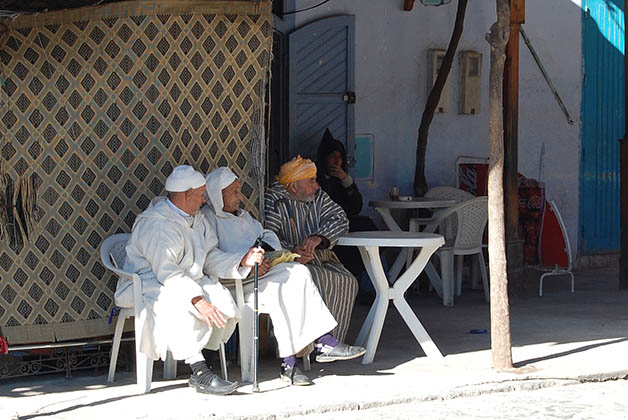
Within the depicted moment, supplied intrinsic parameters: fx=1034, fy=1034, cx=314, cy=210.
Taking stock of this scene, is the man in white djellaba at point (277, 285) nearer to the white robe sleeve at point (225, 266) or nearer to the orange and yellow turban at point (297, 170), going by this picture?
the white robe sleeve at point (225, 266)

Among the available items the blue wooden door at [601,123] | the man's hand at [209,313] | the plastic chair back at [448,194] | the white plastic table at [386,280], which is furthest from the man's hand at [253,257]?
the blue wooden door at [601,123]

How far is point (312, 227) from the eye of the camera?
612 cm

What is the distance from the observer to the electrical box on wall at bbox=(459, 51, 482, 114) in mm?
9578

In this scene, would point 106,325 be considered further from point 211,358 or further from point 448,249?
point 448,249

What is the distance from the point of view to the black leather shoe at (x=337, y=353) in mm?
5539

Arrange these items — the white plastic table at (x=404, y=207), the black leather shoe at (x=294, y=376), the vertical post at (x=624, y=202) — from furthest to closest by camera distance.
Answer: the vertical post at (x=624, y=202) < the white plastic table at (x=404, y=207) < the black leather shoe at (x=294, y=376)

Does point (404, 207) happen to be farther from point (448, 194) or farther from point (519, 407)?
point (519, 407)

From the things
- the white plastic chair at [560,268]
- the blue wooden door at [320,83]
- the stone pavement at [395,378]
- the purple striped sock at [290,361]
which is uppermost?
the blue wooden door at [320,83]

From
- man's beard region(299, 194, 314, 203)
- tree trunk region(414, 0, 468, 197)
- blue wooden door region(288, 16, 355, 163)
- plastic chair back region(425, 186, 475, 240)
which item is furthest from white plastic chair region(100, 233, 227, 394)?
tree trunk region(414, 0, 468, 197)

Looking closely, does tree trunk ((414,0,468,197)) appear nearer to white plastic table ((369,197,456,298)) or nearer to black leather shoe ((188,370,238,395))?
white plastic table ((369,197,456,298))

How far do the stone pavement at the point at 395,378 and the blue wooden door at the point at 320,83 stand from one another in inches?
65.3

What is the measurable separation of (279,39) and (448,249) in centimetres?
217

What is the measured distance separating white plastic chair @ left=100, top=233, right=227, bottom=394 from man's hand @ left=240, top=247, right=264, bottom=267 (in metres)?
0.45

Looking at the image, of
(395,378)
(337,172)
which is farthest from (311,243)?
(337,172)
